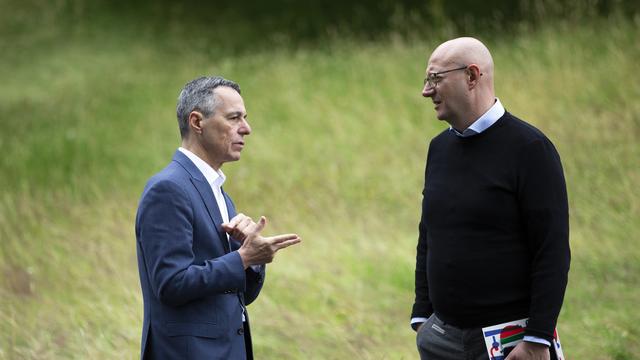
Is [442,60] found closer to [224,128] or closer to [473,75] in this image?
[473,75]

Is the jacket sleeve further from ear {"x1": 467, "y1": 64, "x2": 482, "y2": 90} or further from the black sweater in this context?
ear {"x1": 467, "y1": 64, "x2": 482, "y2": 90}

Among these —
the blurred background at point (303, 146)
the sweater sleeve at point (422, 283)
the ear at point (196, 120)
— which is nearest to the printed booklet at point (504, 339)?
the blurred background at point (303, 146)

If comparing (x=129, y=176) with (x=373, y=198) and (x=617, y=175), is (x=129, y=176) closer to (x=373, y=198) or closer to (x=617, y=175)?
(x=373, y=198)

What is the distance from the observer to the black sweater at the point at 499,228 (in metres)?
3.52

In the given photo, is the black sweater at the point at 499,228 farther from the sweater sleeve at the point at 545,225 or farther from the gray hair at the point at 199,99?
the gray hair at the point at 199,99

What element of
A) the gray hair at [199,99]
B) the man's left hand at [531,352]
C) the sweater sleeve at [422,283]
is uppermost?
the gray hair at [199,99]

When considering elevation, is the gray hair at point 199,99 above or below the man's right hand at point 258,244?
above

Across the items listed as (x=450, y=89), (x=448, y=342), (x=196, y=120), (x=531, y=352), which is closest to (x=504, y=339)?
(x=531, y=352)

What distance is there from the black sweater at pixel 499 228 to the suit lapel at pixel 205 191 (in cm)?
84

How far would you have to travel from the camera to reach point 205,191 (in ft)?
12.1

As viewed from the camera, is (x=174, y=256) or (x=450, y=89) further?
(x=450, y=89)

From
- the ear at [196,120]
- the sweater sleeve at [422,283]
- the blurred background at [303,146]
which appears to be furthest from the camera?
the blurred background at [303,146]

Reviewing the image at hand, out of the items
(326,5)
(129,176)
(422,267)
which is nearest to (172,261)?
(422,267)

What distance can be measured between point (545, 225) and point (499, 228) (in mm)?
185
